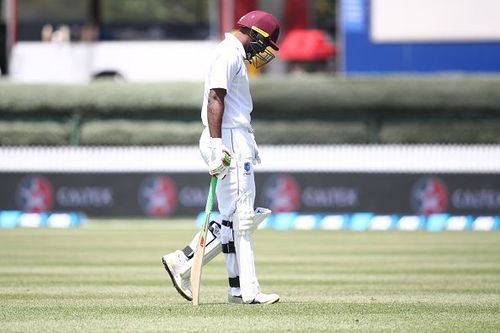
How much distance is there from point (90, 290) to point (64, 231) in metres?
9.74

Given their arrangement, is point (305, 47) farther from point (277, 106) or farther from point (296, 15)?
point (277, 106)

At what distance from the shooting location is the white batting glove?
30.9ft

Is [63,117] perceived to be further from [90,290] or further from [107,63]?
[90,290]

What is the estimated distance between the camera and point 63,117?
26.6 meters

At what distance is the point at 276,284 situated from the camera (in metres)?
11.8

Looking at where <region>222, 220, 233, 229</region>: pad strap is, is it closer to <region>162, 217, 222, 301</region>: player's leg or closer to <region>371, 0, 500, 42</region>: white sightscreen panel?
<region>162, 217, 222, 301</region>: player's leg

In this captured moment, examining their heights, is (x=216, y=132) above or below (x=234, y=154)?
above

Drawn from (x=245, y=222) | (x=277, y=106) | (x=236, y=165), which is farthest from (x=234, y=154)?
(x=277, y=106)

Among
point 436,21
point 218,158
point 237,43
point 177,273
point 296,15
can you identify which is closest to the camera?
point 218,158

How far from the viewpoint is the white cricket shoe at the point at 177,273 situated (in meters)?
9.89

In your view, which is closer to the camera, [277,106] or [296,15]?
[277,106]

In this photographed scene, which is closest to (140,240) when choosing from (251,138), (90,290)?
(90,290)

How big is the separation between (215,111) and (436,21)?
1936cm

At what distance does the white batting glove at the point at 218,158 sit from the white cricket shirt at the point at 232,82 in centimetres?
22
